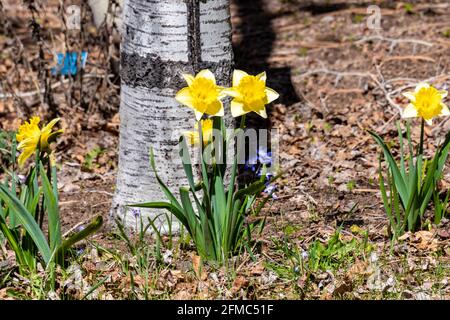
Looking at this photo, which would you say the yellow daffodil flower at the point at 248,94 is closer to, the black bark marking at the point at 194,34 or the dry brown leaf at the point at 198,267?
the black bark marking at the point at 194,34

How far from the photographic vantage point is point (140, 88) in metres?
3.38

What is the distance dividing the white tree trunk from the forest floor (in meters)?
0.32

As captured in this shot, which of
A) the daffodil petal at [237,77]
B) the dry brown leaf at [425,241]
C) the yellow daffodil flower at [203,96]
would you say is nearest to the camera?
the yellow daffodil flower at [203,96]

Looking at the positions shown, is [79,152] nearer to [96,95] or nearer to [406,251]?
[96,95]

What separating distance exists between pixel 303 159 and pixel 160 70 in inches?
55.5

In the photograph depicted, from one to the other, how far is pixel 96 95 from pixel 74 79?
242 millimetres

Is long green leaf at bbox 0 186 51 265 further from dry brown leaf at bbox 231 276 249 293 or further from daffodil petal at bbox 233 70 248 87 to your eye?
→ daffodil petal at bbox 233 70 248 87

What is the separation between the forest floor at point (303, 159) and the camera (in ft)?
9.78

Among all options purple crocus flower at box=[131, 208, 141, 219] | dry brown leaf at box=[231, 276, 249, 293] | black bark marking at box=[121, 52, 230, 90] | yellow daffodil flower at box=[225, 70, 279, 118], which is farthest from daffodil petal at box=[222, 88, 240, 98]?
purple crocus flower at box=[131, 208, 141, 219]

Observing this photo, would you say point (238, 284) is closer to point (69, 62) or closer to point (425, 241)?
point (425, 241)

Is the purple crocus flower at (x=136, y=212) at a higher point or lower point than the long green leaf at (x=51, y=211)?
lower

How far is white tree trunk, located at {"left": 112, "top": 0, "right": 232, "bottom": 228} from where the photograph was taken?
3270 mm

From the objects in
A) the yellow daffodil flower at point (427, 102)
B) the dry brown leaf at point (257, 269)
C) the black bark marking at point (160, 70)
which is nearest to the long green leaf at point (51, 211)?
the black bark marking at point (160, 70)
